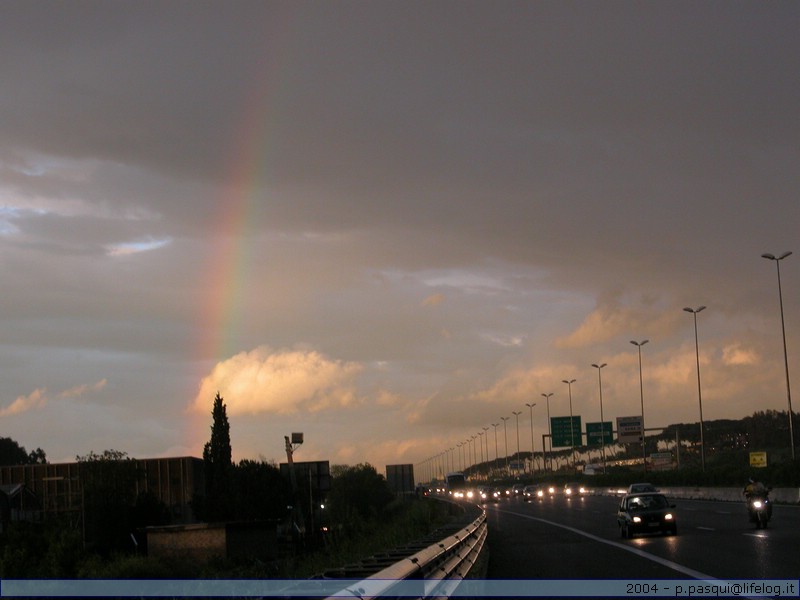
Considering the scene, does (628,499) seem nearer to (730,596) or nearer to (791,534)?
(791,534)

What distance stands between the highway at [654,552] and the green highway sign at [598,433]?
8330 cm

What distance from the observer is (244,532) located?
205ft

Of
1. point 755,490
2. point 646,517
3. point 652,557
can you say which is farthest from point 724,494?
point 652,557

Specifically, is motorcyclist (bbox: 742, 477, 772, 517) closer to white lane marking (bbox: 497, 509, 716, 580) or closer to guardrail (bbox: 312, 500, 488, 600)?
white lane marking (bbox: 497, 509, 716, 580)

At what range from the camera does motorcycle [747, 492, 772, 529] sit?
33594 mm

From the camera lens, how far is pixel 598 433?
12438 centimetres

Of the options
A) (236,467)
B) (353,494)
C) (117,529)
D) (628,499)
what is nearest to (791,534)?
(628,499)

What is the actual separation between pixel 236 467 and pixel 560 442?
157ft

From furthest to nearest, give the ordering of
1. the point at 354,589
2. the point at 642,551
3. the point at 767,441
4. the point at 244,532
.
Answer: the point at 767,441
the point at 244,532
the point at 642,551
the point at 354,589

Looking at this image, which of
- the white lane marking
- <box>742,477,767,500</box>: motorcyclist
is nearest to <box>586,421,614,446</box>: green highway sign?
the white lane marking

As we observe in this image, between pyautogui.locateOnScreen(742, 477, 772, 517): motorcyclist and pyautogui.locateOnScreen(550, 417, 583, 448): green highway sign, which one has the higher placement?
pyautogui.locateOnScreen(550, 417, 583, 448): green highway sign

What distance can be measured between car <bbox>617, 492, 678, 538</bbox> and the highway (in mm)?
379

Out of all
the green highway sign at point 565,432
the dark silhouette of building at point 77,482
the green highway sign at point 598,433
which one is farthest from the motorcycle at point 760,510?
the green highway sign at point 598,433

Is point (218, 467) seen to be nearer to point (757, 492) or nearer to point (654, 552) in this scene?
point (757, 492)
